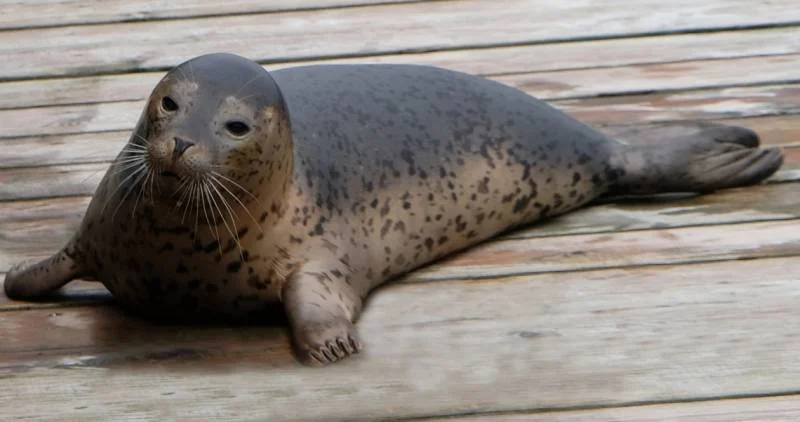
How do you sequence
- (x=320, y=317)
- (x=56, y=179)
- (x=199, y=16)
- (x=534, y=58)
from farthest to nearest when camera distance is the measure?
(x=199, y=16)
(x=534, y=58)
(x=56, y=179)
(x=320, y=317)

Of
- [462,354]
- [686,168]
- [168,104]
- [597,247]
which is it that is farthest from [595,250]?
[168,104]

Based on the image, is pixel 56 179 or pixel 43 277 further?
pixel 56 179

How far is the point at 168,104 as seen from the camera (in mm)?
2711

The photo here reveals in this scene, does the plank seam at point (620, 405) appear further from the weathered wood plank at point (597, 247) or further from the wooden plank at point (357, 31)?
the wooden plank at point (357, 31)

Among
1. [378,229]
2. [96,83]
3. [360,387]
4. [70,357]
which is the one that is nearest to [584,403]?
[360,387]

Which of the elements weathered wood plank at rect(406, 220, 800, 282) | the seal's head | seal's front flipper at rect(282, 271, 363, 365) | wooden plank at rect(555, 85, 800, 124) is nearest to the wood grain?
weathered wood plank at rect(406, 220, 800, 282)

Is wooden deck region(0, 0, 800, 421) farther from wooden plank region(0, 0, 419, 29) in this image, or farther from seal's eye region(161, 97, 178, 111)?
seal's eye region(161, 97, 178, 111)

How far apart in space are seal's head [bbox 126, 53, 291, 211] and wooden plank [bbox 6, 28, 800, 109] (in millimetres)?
1515

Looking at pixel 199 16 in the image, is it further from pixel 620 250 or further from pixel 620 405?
pixel 620 405

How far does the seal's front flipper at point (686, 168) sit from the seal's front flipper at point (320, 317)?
0.88 meters

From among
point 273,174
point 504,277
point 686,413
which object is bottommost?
point 686,413

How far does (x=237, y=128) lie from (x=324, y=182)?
0.36 metres

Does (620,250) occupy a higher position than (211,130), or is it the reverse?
(211,130)

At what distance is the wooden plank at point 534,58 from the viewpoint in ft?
14.1
